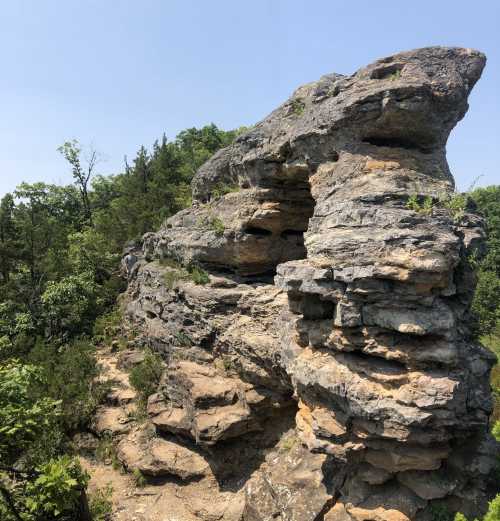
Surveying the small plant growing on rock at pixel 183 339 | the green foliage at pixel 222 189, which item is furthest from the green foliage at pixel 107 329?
the green foliage at pixel 222 189

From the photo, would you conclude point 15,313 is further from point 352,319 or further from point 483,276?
point 483,276

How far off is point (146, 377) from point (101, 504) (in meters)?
4.63

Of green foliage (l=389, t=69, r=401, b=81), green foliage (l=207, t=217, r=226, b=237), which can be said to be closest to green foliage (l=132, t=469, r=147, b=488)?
green foliage (l=207, t=217, r=226, b=237)

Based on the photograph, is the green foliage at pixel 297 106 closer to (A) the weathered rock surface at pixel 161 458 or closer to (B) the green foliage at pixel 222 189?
(B) the green foliage at pixel 222 189

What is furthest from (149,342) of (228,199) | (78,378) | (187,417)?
(228,199)

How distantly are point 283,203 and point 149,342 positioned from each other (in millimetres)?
8693

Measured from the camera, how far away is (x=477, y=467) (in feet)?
23.6

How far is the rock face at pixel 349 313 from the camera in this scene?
710 centimetres

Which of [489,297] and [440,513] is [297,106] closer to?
[440,513]

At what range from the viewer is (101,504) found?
34.3 feet

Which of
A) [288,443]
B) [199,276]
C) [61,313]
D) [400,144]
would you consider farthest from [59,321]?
[400,144]

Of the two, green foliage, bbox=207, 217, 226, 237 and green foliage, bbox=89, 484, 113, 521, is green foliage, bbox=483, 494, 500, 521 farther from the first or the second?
green foliage, bbox=207, 217, 226, 237

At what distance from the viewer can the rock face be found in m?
7.10

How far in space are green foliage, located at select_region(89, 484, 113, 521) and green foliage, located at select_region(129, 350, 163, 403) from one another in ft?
11.2
